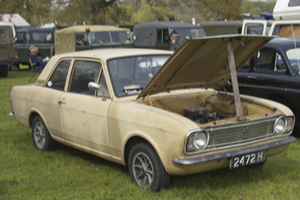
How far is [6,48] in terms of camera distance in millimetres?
18031

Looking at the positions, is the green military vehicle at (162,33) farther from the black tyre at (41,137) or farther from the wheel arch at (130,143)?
the wheel arch at (130,143)

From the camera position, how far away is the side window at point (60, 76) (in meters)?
5.68

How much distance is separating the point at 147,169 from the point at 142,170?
0.07 m

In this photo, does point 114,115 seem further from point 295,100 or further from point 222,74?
point 295,100

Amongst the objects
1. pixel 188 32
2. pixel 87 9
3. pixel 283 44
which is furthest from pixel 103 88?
pixel 87 9

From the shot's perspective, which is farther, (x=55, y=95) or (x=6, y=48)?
(x=6, y=48)

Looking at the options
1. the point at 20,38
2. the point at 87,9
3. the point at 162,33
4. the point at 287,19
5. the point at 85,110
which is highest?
the point at 87,9

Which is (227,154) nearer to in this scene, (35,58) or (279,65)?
(279,65)

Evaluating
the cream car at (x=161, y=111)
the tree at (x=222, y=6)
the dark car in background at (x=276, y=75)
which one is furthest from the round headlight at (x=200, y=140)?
the tree at (x=222, y=6)

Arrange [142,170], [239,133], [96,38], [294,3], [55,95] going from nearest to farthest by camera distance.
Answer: [239,133], [142,170], [55,95], [294,3], [96,38]

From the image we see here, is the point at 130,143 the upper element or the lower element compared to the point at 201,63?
lower

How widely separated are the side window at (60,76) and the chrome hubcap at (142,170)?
186cm

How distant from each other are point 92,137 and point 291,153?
9.37 ft

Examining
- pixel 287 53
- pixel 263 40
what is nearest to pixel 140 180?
pixel 263 40
